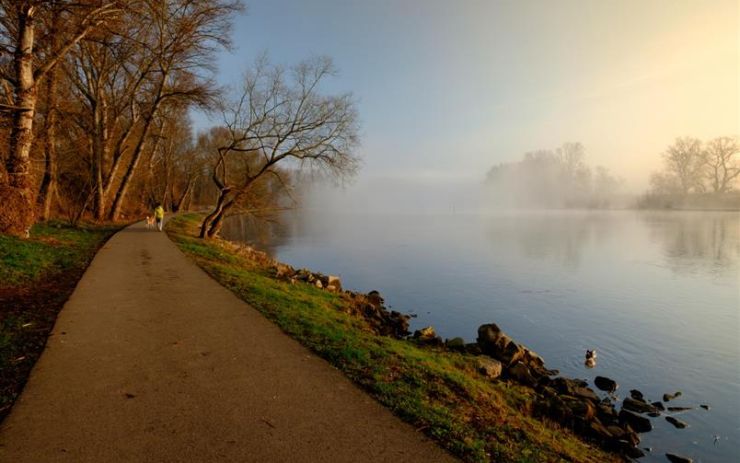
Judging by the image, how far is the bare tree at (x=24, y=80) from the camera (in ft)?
38.4

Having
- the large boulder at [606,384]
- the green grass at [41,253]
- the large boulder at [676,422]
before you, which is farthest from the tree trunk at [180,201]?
the large boulder at [676,422]

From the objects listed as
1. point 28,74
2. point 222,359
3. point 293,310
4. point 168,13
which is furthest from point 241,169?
point 222,359

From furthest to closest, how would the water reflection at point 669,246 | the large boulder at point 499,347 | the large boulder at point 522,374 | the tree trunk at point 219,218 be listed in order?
1. the water reflection at point 669,246
2. the tree trunk at point 219,218
3. the large boulder at point 499,347
4. the large boulder at point 522,374

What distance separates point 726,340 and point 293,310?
12.9 meters

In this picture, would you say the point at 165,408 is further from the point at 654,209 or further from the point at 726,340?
the point at 654,209

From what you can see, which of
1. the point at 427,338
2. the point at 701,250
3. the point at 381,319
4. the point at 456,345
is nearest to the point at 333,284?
the point at 381,319

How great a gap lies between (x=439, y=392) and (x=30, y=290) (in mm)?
8838

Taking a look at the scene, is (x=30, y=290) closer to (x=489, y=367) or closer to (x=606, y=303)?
(x=489, y=367)

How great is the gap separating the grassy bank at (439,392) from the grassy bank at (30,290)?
358cm

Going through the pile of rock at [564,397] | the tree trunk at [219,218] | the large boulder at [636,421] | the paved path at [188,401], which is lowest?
the large boulder at [636,421]

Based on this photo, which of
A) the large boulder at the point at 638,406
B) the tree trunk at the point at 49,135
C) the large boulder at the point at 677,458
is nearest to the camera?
the large boulder at the point at 677,458

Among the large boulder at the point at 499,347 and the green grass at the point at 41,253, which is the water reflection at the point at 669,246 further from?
the green grass at the point at 41,253

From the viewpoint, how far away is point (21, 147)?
12922 millimetres

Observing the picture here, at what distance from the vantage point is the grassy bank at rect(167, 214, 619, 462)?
177 inches
